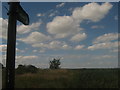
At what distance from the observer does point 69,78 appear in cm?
347

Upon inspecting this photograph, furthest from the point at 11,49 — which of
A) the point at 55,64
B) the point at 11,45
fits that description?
the point at 55,64

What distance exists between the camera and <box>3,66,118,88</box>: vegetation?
3.31m

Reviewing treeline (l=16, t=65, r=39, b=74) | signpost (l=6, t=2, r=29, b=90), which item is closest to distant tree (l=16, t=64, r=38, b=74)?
treeline (l=16, t=65, r=39, b=74)

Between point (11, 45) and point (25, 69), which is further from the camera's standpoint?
point (25, 69)

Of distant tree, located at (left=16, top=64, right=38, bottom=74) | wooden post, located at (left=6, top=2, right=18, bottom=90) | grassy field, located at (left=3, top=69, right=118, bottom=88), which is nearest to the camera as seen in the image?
wooden post, located at (left=6, top=2, right=18, bottom=90)

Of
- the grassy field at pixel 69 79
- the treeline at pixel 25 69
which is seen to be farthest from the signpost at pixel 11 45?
the treeline at pixel 25 69

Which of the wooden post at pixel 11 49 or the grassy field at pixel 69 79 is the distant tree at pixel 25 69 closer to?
the grassy field at pixel 69 79

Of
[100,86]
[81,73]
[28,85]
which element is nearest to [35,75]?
[28,85]

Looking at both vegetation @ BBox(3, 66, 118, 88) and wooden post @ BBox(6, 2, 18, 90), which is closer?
wooden post @ BBox(6, 2, 18, 90)

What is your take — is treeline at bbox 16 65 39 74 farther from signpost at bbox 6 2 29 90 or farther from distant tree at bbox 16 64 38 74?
signpost at bbox 6 2 29 90

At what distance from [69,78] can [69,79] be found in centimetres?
3

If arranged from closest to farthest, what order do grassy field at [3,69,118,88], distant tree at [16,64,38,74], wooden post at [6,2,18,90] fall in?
1. wooden post at [6,2,18,90]
2. grassy field at [3,69,118,88]
3. distant tree at [16,64,38,74]

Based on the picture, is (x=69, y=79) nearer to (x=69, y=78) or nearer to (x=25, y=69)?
(x=69, y=78)

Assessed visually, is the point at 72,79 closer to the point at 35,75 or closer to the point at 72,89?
the point at 72,89
